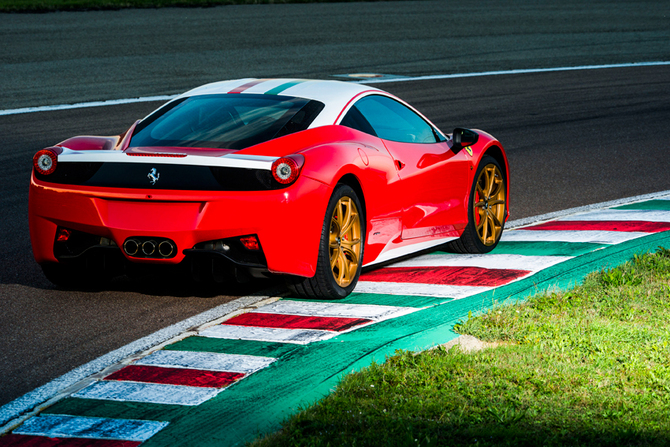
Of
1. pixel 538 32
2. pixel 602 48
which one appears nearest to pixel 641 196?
pixel 602 48

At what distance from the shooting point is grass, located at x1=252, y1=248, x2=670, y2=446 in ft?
12.9

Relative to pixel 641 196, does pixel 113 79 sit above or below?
above

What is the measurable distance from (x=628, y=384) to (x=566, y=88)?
15810 mm

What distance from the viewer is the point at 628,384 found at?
14.8 ft

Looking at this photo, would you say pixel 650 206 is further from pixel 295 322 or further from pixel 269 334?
pixel 269 334

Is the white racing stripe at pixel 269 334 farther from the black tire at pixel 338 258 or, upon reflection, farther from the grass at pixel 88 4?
the grass at pixel 88 4

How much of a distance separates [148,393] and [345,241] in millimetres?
2026

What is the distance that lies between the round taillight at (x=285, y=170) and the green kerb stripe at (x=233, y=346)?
0.95 metres

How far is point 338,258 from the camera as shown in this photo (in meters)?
6.28

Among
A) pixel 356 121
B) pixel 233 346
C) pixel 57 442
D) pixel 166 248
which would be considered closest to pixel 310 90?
pixel 356 121

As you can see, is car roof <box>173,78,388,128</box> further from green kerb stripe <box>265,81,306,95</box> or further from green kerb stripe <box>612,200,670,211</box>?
green kerb stripe <box>612,200,670,211</box>

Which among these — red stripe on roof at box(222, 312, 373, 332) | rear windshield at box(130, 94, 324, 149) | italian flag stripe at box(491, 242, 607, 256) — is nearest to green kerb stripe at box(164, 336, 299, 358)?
red stripe on roof at box(222, 312, 373, 332)

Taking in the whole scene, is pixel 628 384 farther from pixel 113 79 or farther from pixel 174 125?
pixel 113 79

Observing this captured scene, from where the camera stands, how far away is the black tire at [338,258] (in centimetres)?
600
